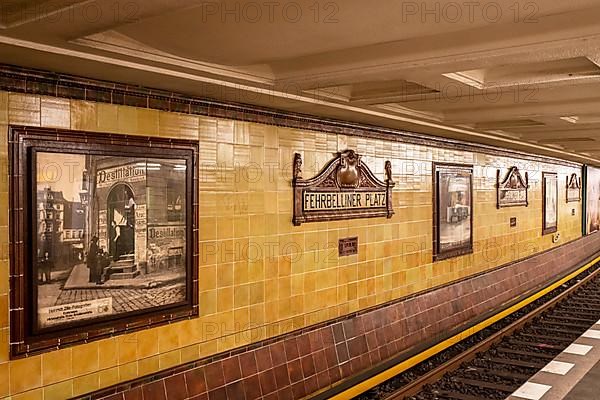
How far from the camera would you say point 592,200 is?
730 inches

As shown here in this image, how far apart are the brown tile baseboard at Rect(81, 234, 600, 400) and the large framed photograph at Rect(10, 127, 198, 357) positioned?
56 centimetres

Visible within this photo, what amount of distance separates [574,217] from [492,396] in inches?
464

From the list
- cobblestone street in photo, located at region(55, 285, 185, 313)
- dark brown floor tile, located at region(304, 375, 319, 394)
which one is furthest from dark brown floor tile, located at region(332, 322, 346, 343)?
cobblestone street in photo, located at region(55, 285, 185, 313)

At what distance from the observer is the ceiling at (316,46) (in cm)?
282

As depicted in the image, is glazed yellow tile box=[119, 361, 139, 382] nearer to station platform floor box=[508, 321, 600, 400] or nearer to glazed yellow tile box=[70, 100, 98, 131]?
glazed yellow tile box=[70, 100, 98, 131]

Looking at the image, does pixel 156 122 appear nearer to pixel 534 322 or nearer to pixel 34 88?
pixel 34 88

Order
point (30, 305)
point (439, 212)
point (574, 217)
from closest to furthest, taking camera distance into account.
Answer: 1. point (30, 305)
2. point (439, 212)
3. point (574, 217)

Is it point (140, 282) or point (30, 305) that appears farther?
point (140, 282)

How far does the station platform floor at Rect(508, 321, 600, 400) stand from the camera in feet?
19.8

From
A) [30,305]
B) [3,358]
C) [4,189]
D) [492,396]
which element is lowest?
[492,396]

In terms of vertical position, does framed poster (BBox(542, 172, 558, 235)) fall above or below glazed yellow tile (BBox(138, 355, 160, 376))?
above

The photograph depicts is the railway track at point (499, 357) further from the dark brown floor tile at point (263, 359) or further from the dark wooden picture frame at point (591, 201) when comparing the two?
the dark wooden picture frame at point (591, 201)

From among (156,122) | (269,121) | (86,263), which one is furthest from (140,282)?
(269,121)

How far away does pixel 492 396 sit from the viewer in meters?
6.21
